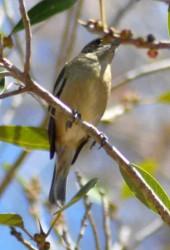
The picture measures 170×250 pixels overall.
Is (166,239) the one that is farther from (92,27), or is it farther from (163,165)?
(92,27)

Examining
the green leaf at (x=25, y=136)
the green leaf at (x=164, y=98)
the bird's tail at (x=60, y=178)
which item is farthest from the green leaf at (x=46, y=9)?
the green leaf at (x=164, y=98)

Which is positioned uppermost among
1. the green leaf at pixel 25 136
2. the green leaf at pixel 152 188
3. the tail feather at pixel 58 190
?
the green leaf at pixel 25 136

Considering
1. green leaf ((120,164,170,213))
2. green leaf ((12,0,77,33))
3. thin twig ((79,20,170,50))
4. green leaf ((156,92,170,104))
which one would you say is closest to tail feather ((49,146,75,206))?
green leaf ((156,92,170,104))

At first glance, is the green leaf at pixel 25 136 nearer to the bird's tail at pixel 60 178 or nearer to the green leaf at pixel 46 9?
the green leaf at pixel 46 9

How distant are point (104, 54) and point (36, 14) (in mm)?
1274

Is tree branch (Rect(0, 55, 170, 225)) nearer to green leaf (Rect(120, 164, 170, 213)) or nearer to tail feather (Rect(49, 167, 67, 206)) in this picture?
green leaf (Rect(120, 164, 170, 213))

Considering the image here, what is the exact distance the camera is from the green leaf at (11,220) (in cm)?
269

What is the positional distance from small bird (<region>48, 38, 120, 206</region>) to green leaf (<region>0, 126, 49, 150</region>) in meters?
0.58

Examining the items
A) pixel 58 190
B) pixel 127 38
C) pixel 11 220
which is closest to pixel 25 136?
A: pixel 11 220

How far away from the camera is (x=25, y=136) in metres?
3.09

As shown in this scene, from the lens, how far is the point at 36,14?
9.21 feet

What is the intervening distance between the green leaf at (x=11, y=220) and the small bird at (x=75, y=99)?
0.98 metres

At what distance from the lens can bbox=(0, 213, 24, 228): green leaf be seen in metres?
2.69

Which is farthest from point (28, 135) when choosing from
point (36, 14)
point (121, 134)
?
point (121, 134)
